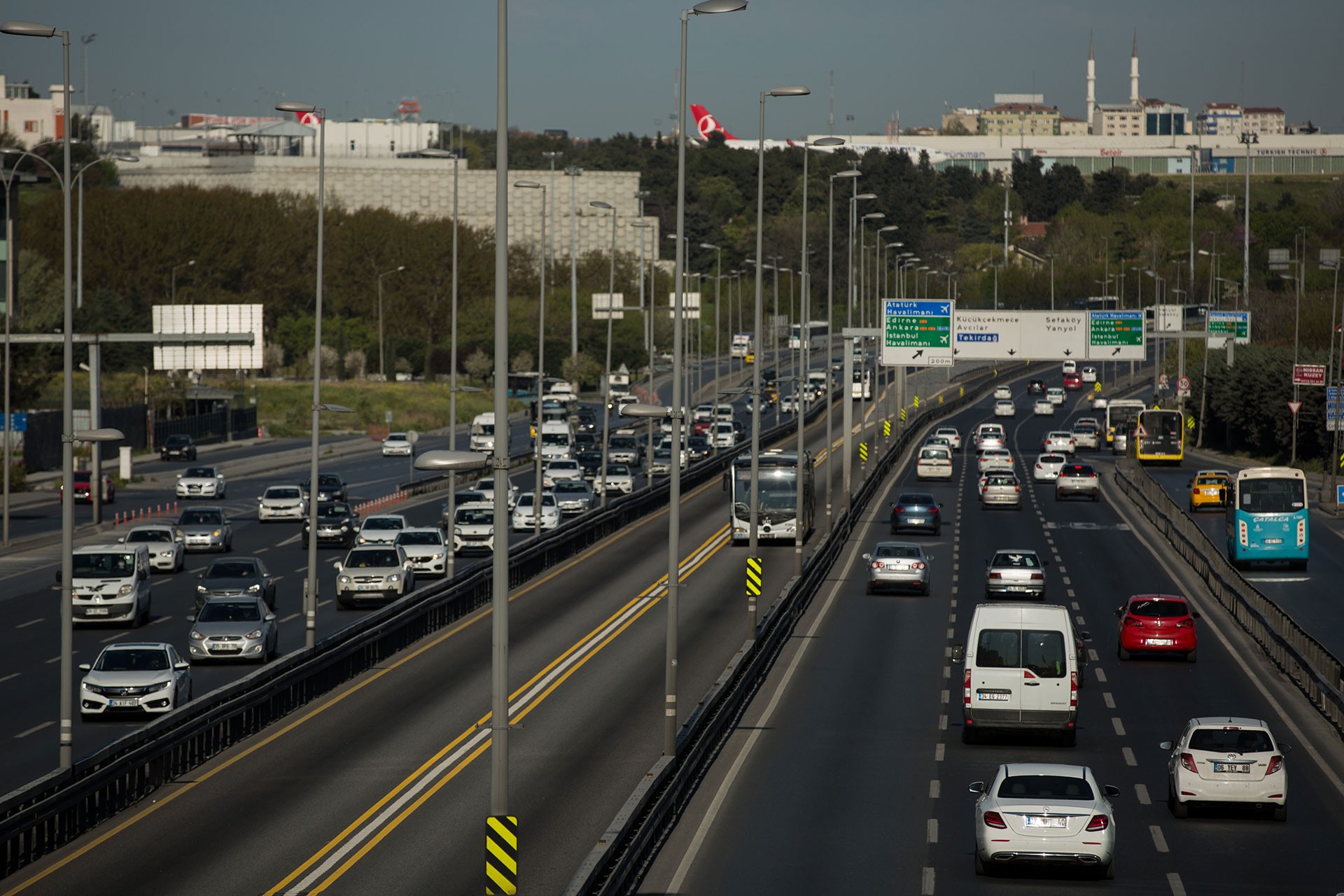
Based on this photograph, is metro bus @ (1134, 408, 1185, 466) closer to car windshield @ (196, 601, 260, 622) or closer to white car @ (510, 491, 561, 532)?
white car @ (510, 491, 561, 532)

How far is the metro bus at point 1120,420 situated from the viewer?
97.9 m

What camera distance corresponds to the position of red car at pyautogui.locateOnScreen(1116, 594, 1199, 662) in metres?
38.1

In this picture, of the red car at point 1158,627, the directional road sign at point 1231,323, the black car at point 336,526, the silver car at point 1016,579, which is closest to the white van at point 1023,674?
the red car at point 1158,627

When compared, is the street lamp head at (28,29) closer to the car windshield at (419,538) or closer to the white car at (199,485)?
the car windshield at (419,538)

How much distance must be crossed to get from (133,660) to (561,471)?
44.1 meters

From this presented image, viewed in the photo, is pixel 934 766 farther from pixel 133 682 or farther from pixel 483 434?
pixel 483 434

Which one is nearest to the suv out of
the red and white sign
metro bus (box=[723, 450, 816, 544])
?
metro bus (box=[723, 450, 816, 544])

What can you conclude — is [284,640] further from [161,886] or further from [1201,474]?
[1201,474]

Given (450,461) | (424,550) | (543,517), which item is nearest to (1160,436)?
(543,517)

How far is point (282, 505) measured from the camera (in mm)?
68125

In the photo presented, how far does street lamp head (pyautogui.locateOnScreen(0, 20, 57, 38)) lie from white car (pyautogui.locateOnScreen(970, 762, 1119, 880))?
1836 cm

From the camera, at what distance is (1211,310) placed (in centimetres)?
10056

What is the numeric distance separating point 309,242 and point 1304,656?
14759 cm

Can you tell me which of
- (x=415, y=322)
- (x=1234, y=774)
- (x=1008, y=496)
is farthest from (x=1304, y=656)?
(x=415, y=322)
